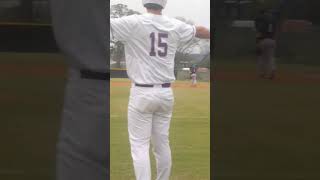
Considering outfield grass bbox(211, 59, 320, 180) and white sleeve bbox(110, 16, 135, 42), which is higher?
white sleeve bbox(110, 16, 135, 42)

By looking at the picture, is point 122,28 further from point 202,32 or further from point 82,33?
point 202,32

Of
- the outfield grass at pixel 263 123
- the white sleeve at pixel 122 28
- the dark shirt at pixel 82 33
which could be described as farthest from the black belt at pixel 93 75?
the outfield grass at pixel 263 123

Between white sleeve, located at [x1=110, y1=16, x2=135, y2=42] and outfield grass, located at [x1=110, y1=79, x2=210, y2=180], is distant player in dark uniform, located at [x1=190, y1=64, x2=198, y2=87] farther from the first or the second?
white sleeve, located at [x1=110, y1=16, x2=135, y2=42]

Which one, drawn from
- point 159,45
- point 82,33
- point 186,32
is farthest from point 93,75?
point 186,32

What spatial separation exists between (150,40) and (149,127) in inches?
13.3

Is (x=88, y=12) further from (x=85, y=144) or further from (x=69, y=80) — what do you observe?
(x=85, y=144)

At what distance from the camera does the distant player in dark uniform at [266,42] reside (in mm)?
1579

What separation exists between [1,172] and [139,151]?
582 millimetres

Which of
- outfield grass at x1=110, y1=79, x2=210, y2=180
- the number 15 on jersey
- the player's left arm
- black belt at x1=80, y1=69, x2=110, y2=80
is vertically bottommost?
outfield grass at x1=110, y1=79, x2=210, y2=180

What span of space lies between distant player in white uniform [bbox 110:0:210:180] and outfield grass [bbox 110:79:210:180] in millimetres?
26

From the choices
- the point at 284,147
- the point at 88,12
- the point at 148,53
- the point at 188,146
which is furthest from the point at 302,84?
the point at 88,12

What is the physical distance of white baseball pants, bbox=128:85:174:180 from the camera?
5.15ft

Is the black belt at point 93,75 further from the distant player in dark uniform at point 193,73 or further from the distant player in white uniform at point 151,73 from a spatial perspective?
the distant player in dark uniform at point 193,73

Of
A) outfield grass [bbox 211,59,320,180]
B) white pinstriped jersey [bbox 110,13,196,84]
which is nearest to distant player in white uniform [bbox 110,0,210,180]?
white pinstriped jersey [bbox 110,13,196,84]
